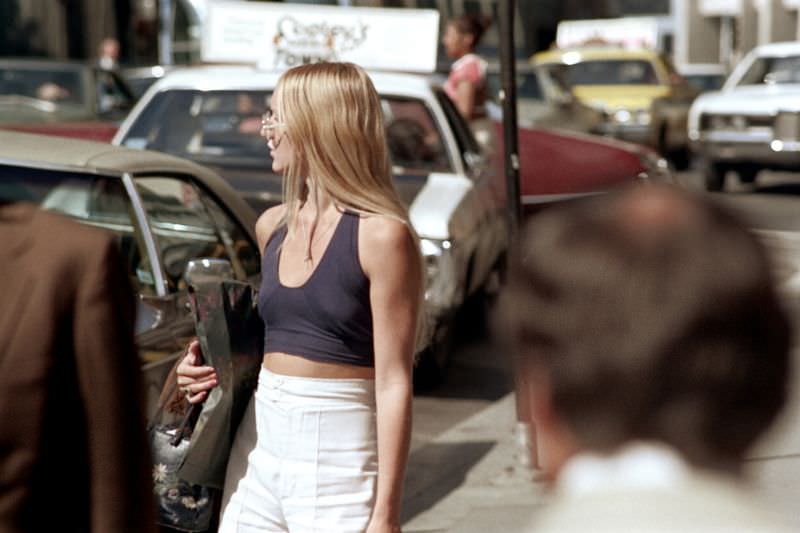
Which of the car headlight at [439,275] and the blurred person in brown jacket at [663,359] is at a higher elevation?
the blurred person in brown jacket at [663,359]

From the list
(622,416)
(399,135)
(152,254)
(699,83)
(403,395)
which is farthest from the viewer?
(699,83)

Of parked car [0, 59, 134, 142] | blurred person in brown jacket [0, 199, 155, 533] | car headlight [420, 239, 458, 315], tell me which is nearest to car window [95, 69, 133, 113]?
parked car [0, 59, 134, 142]

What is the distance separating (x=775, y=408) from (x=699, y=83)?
3024 centimetres

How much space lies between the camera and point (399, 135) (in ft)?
30.8

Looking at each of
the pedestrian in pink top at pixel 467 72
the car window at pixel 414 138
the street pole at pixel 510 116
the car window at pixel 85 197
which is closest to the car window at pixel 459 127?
the car window at pixel 414 138

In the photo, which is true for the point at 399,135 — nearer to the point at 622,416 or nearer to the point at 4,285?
the point at 4,285

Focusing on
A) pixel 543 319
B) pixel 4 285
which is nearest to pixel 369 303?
pixel 4 285

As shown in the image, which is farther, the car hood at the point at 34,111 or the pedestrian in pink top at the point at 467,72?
the car hood at the point at 34,111

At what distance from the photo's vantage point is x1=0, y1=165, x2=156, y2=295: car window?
5348 millimetres

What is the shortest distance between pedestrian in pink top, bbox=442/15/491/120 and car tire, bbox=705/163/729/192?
26.0 ft

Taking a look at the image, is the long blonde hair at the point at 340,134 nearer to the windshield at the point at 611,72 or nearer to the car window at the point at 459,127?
the car window at the point at 459,127

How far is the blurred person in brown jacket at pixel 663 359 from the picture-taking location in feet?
5.06

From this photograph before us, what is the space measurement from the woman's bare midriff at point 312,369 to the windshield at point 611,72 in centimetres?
2048

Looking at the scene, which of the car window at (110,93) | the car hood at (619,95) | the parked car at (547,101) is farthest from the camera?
the car hood at (619,95)
